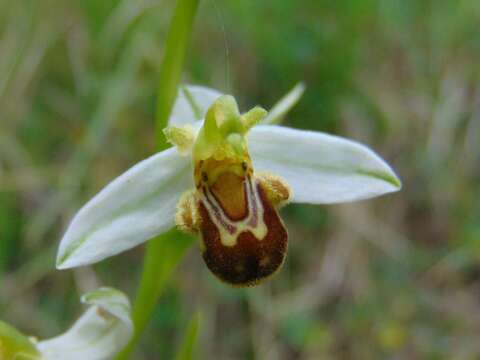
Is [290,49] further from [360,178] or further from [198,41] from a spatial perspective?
[360,178]

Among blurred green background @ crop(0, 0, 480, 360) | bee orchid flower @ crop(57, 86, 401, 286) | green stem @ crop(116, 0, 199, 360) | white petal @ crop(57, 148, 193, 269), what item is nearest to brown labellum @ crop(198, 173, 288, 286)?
bee orchid flower @ crop(57, 86, 401, 286)

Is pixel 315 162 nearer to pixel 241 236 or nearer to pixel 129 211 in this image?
pixel 241 236

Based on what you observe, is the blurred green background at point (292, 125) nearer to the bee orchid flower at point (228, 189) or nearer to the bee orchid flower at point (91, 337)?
the bee orchid flower at point (91, 337)

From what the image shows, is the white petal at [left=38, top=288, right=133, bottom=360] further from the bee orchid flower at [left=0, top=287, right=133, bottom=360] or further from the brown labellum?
the brown labellum

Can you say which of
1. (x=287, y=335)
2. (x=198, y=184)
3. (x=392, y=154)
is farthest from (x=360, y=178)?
(x=392, y=154)

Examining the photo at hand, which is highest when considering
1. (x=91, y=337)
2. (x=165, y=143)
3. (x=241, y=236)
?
(x=165, y=143)

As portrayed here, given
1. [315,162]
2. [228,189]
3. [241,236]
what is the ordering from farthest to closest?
[315,162]
[228,189]
[241,236]

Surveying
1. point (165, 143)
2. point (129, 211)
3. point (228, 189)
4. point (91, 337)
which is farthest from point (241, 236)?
point (91, 337)
